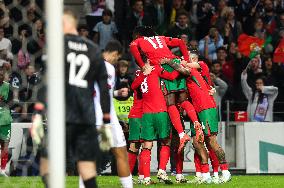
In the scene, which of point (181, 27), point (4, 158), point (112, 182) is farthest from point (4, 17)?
point (181, 27)

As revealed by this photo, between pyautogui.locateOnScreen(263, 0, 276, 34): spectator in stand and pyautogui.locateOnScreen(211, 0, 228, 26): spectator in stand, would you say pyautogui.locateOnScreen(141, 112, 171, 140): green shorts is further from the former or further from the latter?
pyautogui.locateOnScreen(263, 0, 276, 34): spectator in stand

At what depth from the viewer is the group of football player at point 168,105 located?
15250 mm

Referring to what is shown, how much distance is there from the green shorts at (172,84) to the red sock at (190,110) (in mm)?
231

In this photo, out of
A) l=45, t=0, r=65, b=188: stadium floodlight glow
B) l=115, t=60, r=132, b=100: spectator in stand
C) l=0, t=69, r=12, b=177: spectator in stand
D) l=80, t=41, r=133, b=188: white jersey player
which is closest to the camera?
l=45, t=0, r=65, b=188: stadium floodlight glow

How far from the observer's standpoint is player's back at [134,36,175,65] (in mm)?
15383

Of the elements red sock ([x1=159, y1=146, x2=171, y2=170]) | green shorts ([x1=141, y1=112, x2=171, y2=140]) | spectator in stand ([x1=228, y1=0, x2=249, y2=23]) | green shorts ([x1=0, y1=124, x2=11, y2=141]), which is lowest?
Result: red sock ([x1=159, y1=146, x2=171, y2=170])

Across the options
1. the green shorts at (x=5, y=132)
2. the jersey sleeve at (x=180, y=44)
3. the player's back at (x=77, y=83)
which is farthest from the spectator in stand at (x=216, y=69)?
the player's back at (x=77, y=83)

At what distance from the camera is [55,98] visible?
25.7 feet

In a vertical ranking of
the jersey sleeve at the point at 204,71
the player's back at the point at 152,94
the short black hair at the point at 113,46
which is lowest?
the player's back at the point at 152,94

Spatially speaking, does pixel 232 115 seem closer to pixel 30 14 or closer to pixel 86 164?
pixel 30 14

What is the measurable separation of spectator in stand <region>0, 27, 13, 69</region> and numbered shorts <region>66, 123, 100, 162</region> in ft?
18.6

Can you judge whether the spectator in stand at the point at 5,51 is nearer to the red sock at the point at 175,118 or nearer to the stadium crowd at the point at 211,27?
the stadium crowd at the point at 211,27

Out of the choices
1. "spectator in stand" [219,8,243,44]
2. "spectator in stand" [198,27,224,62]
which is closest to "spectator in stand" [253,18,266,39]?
"spectator in stand" [219,8,243,44]

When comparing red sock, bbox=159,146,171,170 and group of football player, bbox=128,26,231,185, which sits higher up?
group of football player, bbox=128,26,231,185
